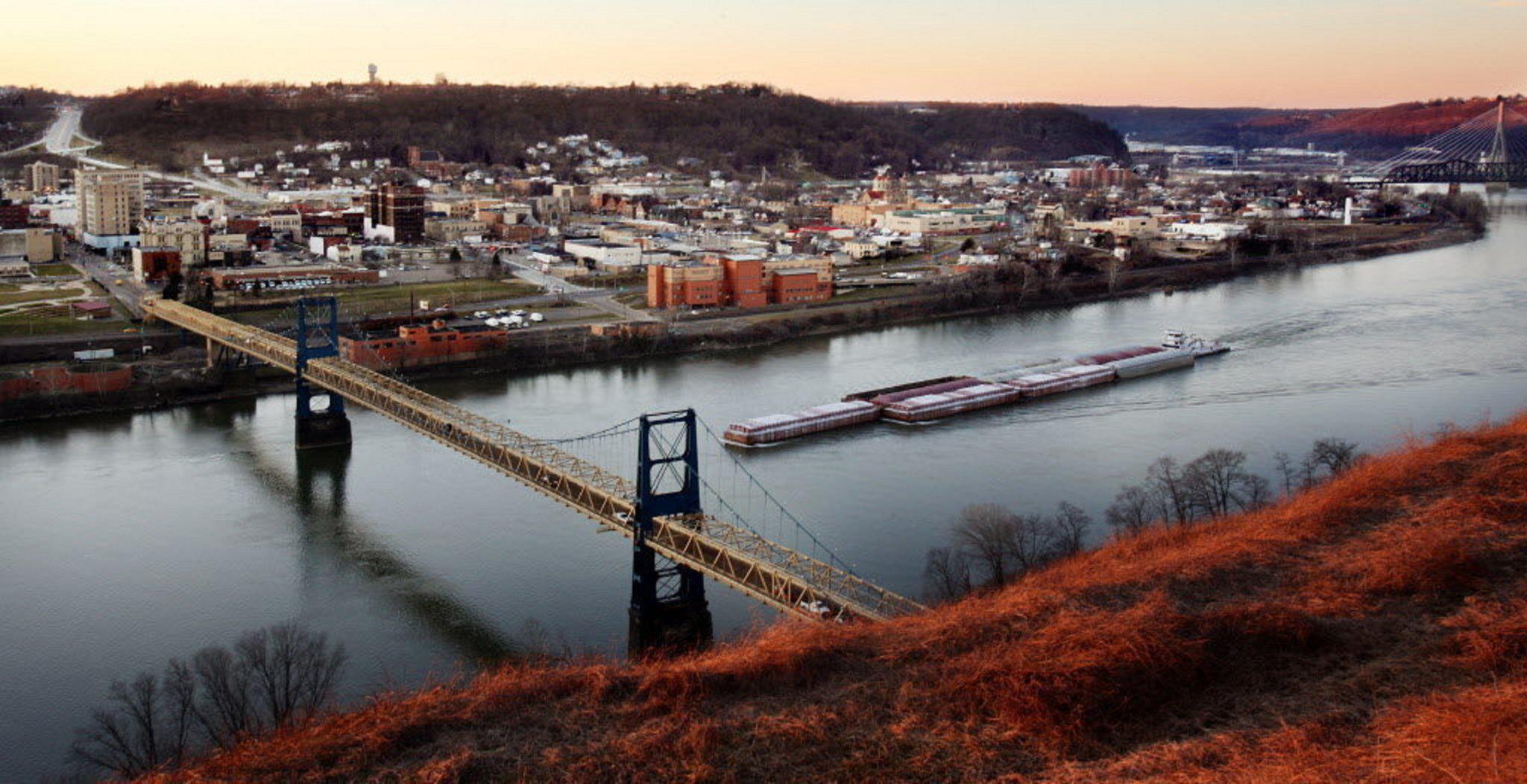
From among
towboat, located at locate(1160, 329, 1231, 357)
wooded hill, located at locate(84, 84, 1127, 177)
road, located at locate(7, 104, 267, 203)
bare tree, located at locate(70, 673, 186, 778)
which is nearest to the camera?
bare tree, located at locate(70, 673, 186, 778)

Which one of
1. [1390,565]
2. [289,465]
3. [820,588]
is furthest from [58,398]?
[1390,565]

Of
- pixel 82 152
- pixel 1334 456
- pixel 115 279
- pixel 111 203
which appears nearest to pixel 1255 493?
pixel 1334 456

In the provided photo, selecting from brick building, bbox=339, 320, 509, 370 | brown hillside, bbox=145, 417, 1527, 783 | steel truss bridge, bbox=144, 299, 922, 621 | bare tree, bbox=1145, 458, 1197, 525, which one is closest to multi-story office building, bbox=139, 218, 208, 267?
brick building, bbox=339, 320, 509, 370

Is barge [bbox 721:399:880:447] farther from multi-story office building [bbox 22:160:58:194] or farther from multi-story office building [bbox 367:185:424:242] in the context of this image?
multi-story office building [bbox 22:160:58:194]

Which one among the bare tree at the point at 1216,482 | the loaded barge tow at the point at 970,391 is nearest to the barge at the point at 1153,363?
the loaded barge tow at the point at 970,391

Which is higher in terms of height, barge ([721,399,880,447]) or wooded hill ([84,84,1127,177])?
wooded hill ([84,84,1127,177])

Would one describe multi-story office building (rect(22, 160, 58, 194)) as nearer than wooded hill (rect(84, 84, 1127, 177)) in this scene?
Yes
